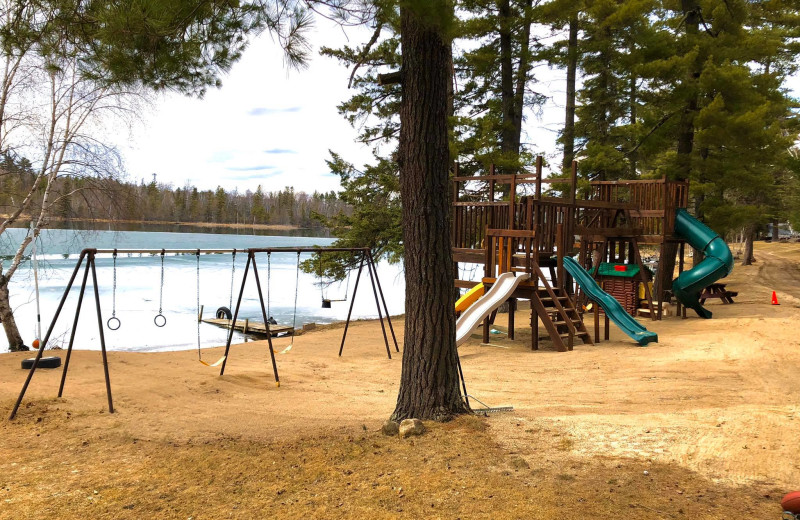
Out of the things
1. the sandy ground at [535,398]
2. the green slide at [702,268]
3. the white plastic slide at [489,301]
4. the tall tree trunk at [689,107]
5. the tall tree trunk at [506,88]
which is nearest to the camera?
the sandy ground at [535,398]

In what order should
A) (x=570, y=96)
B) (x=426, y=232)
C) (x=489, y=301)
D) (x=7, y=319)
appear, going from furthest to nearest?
1. (x=570, y=96)
2. (x=7, y=319)
3. (x=489, y=301)
4. (x=426, y=232)

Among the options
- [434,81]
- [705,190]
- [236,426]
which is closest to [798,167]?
[705,190]

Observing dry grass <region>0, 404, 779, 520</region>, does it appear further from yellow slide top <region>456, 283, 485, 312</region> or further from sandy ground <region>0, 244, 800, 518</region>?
yellow slide top <region>456, 283, 485, 312</region>

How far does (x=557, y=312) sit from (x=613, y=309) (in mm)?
977

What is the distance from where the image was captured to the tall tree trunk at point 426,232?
15.4 ft

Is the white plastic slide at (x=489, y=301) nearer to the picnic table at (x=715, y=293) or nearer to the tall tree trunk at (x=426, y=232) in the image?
the tall tree trunk at (x=426, y=232)

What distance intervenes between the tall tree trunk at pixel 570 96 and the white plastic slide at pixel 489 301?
6408 mm

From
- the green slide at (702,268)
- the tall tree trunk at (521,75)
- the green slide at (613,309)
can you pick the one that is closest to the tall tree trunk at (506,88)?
the tall tree trunk at (521,75)

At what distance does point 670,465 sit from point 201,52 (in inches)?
235

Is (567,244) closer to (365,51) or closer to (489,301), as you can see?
(489,301)

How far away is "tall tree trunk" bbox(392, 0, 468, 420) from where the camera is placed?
469 cm

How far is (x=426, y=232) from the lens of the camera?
477 cm

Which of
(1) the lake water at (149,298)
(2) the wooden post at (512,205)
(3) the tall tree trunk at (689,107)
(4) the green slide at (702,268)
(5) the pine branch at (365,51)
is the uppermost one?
(3) the tall tree trunk at (689,107)

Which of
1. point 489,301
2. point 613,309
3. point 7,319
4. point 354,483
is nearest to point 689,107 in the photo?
point 613,309
